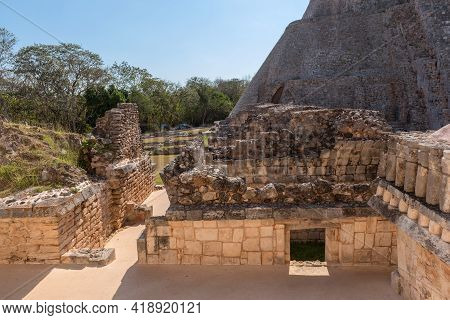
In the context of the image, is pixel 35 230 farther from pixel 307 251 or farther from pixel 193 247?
pixel 307 251

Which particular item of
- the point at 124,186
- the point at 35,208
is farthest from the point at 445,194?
the point at 124,186

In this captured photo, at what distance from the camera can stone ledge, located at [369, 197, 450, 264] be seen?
3.05m

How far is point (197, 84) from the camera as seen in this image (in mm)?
48438

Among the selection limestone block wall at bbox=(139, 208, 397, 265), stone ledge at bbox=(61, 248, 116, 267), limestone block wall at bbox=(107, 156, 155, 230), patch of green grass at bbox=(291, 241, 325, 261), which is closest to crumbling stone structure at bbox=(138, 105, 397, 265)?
limestone block wall at bbox=(139, 208, 397, 265)

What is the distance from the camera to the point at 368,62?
25.9 metres

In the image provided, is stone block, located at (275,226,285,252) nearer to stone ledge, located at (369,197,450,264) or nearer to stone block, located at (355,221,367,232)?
stone block, located at (355,221,367,232)

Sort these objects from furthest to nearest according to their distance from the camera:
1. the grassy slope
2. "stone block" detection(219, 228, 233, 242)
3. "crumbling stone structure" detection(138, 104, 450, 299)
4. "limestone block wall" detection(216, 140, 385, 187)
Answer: "limestone block wall" detection(216, 140, 385, 187) < the grassy slope < "stone block" detection(219, 228, 233, 242) < "crumbling stone structure" detection(138, 104, 450, 299)

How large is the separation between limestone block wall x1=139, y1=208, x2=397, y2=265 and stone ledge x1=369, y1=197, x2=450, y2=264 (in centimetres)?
135

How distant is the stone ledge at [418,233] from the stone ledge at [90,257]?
14.3ft

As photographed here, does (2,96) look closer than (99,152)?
No

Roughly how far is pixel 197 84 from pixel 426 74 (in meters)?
31.3
